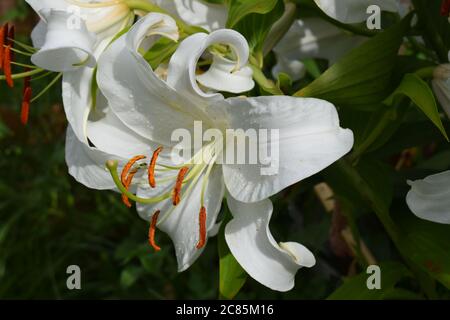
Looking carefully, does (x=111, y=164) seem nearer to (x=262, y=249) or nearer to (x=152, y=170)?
(x=152, y=170)

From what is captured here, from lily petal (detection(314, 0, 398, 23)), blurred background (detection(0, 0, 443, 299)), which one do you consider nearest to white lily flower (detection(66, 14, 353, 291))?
lily petal (detection(314, 0, 398, 23))

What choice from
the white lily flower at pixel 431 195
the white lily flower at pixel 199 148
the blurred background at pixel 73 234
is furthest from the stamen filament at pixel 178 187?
the blurred background at pixel 73 234

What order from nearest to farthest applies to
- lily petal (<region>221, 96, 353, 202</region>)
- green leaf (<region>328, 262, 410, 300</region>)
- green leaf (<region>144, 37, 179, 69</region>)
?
lily petal (<region>221, 96, 353, 202</region>) < green leaf (<region>144, 37, 179, 69</region>) < green leaf (<region>328, 262, 410, 300</region>)

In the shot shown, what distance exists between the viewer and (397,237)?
786 millimetres

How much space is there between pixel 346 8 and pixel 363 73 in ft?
0.21

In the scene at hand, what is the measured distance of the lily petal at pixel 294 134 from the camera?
588mm

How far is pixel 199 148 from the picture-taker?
73 centimetres

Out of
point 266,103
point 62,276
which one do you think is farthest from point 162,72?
point 62,276

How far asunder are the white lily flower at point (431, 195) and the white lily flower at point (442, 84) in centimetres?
7

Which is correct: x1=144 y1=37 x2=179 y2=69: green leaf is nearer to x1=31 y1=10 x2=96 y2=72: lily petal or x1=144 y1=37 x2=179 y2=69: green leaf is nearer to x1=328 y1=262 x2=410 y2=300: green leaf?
x1=31 y1=10 x2=96 y2=72: lily petal

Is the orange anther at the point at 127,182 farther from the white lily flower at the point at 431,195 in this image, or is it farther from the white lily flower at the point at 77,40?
the white lily flower at the point at 431,195

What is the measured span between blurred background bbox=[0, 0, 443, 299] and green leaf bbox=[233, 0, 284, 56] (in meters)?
0.52

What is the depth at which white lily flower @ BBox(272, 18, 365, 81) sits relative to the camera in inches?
34.2
